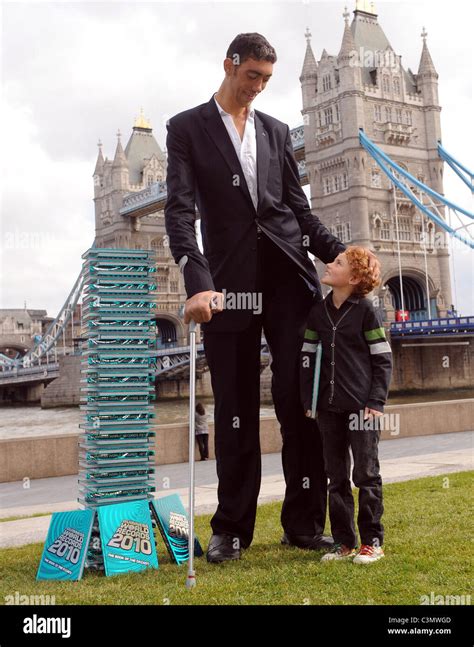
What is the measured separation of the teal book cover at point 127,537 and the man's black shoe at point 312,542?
637 millimetres

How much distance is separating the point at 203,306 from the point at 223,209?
1.97 feet

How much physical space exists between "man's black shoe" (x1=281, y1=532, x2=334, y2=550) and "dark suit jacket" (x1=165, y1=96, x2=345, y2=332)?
0.98 meters

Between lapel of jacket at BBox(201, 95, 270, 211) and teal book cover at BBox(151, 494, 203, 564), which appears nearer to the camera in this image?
teal book cover at BBox(151, 494, 203, 564)

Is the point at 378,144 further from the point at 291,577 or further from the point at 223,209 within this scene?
the point at 291,577

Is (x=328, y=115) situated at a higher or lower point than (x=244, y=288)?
higher

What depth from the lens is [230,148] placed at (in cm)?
370

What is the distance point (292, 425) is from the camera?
12.1 ft

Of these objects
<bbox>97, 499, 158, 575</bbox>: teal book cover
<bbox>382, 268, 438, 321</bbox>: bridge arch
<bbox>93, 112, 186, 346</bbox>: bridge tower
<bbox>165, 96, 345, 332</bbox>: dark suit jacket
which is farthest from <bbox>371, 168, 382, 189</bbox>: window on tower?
<bbox>97, 499, 158, 575</bbox>: teal book cover

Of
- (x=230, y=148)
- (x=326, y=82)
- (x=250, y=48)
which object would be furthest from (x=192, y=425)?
(x=326, y=82)

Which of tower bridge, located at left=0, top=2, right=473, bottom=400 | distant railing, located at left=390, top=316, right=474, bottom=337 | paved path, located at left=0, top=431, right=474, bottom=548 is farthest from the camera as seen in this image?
tower bridge, located at left=0, top=2, right=473, bottom=400

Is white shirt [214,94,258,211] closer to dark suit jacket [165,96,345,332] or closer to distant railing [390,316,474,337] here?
dark suit jacket [165,96,345,332]

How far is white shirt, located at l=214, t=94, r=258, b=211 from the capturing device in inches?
146

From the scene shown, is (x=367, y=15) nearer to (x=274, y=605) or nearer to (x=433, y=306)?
(x=433, y=306)

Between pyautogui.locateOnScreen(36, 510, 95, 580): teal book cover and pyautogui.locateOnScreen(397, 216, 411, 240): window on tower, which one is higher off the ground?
pyautogui.locateOnScreen(397, 216, 411, 240): window on tower
